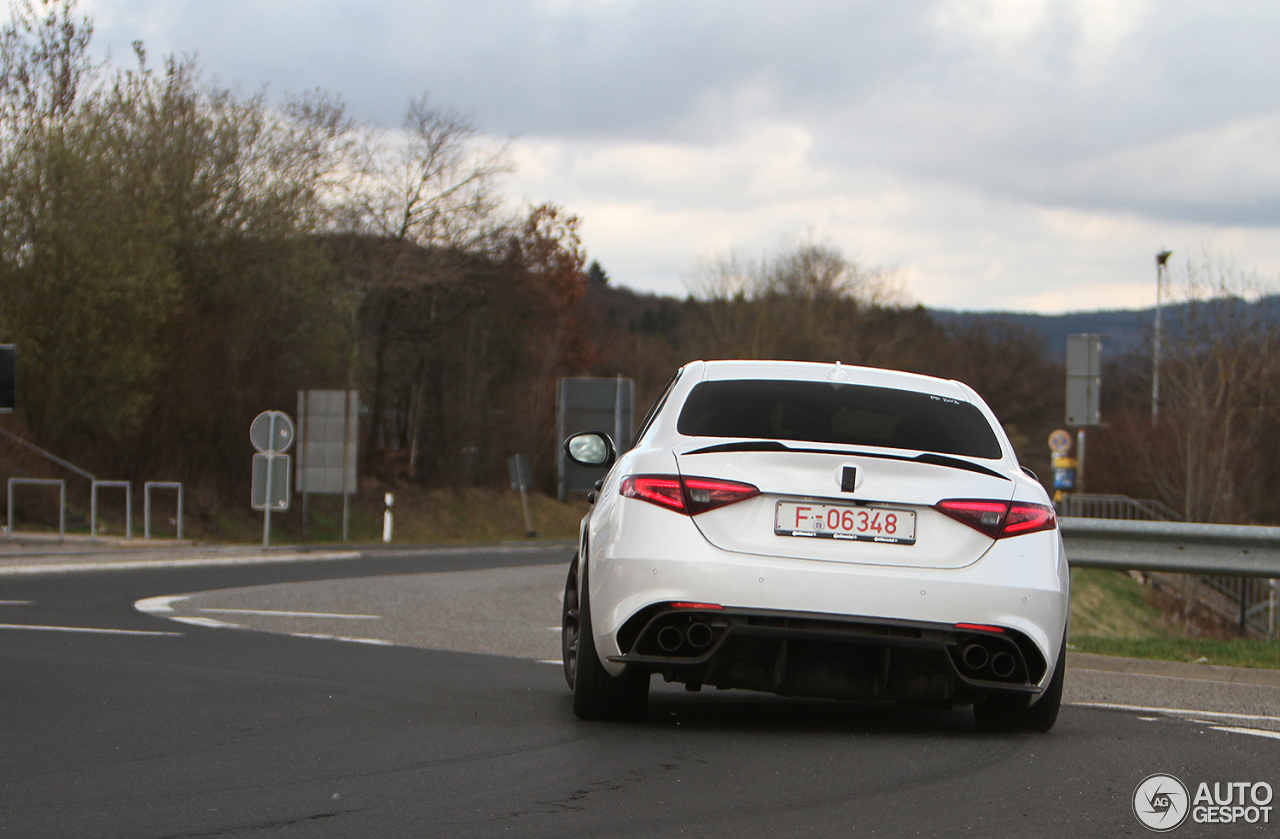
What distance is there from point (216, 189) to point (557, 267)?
41483mm

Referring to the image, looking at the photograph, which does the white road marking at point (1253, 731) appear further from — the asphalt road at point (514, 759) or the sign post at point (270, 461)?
the sign post at point (270, 461)

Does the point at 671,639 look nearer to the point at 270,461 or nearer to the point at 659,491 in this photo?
the point at 659,491

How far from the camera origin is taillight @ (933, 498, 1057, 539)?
630cm

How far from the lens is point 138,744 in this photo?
6398 mm

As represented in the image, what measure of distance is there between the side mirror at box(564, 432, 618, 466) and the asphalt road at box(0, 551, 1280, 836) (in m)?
1.21

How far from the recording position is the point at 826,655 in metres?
6.36

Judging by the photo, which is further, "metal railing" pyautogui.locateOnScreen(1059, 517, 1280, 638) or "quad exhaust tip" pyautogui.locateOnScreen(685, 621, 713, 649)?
"metal railing" pyautogui.locateOnScreen(1059, 517, 1280, 638)

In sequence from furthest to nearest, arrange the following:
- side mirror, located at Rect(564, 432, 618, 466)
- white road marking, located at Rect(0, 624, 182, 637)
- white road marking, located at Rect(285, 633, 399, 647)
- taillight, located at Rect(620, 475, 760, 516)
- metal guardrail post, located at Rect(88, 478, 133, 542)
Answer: metal guardrail post, located at Rect(88, 478, 133, 542), white road marking, located at Rect(0, 624, 182, 637), white road marking, located at Rect(285, 633, 399, 647), side mirror, located at Rect(564, 432, 618, 466), taillight, located at Rect(620, 475, 760, 516)

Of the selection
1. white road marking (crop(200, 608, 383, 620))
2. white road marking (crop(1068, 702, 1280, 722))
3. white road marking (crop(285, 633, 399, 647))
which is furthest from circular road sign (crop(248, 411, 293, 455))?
white road marking (crop(1068, 702, 1280, 722))

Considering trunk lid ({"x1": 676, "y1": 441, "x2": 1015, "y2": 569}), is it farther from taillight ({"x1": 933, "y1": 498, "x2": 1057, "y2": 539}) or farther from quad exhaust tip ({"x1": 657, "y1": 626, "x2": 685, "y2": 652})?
quad exhaust tip ({"x1": 657, "y1": 626, "x2": 685, "y2": 652})

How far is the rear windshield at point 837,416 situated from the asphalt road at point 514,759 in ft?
4.15

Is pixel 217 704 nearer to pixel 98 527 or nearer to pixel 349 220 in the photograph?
pixel 98 527

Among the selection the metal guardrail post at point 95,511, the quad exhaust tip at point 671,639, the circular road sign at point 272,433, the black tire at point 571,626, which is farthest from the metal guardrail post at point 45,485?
the quad exhaust tip at point 671,639

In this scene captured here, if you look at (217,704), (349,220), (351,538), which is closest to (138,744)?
(217,704)
